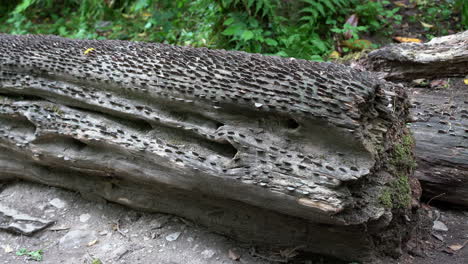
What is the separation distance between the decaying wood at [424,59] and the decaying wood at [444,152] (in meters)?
0.45

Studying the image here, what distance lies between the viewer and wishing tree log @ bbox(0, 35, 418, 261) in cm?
245

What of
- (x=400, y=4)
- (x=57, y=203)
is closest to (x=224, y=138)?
(x=57, y=203)

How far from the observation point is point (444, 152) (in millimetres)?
3531

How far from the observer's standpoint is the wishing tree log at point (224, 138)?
2453 millimetres

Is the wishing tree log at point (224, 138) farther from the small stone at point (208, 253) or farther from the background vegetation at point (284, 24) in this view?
the background vegetation at point (284, 24)

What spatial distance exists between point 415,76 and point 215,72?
245 centimetres

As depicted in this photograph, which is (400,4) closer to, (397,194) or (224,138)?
(397,194)

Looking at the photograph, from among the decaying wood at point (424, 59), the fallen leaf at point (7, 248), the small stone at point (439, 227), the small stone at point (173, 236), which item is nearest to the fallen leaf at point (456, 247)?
the small stone at point (439, 227)

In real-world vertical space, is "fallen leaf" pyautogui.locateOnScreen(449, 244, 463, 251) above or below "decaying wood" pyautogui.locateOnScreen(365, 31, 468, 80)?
below

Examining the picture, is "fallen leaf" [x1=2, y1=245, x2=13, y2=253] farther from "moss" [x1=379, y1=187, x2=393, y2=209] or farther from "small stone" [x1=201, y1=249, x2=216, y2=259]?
"moss" [x1=379, y1=187, x2=393, y2=209]

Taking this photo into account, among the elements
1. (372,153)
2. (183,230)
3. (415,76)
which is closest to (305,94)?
(372,153)

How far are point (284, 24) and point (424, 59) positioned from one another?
2233mm

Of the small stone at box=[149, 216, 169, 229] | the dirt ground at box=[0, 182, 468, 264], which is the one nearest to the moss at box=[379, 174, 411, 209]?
the dirt ground at box=[0, 182, 468, 264]

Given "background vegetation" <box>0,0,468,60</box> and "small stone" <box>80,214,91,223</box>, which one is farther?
"background vegetation" <box>0,0,468,60</box>
